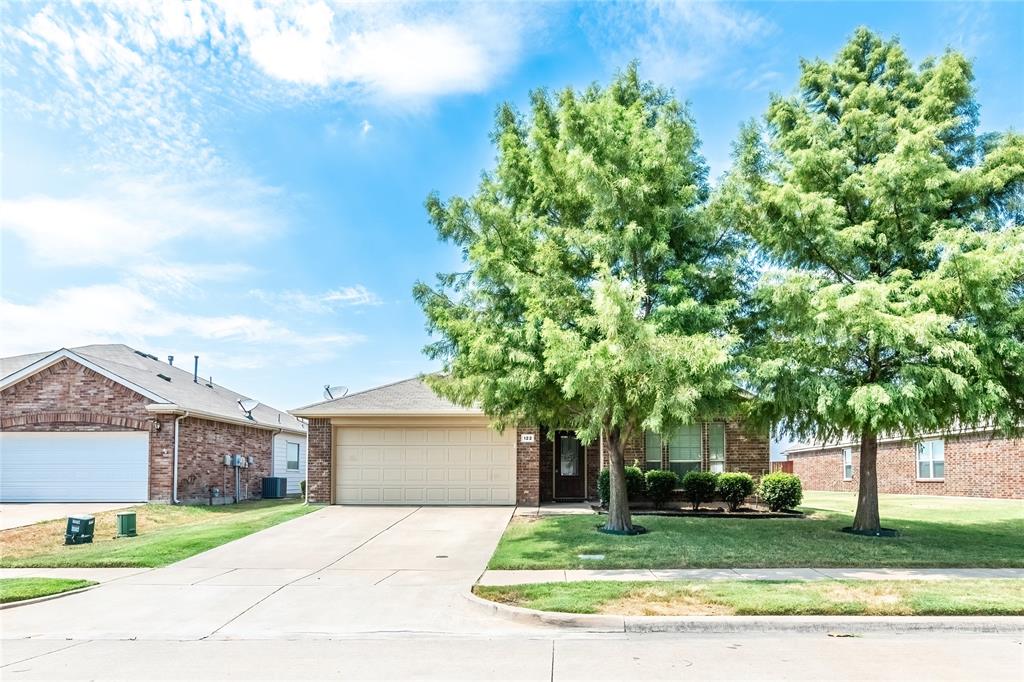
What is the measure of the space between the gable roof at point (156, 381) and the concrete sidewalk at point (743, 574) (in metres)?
14.7

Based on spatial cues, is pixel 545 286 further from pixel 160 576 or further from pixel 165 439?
pixel 165 439

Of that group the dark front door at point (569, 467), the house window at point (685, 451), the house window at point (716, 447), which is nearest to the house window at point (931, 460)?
the house window at point (716, 447)

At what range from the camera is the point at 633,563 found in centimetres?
1091

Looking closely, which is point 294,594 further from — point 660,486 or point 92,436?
point 92,436

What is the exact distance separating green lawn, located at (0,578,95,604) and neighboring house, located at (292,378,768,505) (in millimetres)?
9679

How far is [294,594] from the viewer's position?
31.2 ft

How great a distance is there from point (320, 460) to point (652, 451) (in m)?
9.20

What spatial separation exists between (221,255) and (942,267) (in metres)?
14.9

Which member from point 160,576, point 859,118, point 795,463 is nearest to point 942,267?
point 859,118

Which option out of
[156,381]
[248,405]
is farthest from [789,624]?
[248,405]

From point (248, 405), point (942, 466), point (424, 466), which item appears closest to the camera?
point (424, 466)

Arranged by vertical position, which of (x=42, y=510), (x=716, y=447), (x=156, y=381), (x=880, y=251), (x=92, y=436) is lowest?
(x=42, y=510)

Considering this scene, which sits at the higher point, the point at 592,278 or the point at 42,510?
the point at 592,278

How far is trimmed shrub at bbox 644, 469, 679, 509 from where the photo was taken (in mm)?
18750
